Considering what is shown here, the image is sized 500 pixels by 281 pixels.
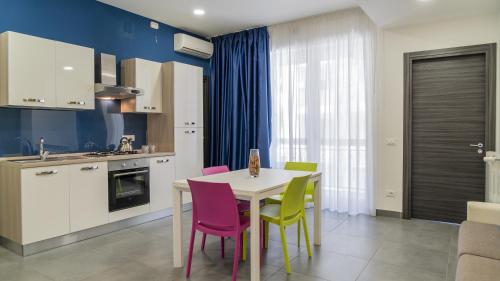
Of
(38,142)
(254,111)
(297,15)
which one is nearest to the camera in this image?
(38,142)

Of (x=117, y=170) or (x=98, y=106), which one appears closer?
(x=117, y=170)

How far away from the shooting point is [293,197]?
8.81 ft

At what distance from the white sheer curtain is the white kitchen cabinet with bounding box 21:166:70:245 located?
2946mm

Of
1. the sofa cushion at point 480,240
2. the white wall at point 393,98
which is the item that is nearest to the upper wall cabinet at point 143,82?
the white wall at point 393,98

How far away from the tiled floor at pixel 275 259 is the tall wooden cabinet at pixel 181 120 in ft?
4.15

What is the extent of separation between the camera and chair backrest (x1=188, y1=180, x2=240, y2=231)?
2330mm

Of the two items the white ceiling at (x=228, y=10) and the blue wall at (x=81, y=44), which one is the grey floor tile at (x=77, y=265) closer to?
the blue wall at (x=81, y=44)

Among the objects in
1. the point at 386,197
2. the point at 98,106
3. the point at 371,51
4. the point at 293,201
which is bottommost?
the point at 386,197

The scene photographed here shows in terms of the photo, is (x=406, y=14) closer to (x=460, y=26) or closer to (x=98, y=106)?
(x=460, y=26)

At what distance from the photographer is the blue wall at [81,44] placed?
342 cm

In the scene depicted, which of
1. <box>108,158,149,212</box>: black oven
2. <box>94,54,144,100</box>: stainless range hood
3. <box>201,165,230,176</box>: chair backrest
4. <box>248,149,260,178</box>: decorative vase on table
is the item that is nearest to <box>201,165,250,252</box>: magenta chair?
<box>201,165,230,176</box>: chair backrest

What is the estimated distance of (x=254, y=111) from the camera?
5230 millimetres

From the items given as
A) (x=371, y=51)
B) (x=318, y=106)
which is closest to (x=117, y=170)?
(x=318, y=106)

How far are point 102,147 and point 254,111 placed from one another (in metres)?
2.29
